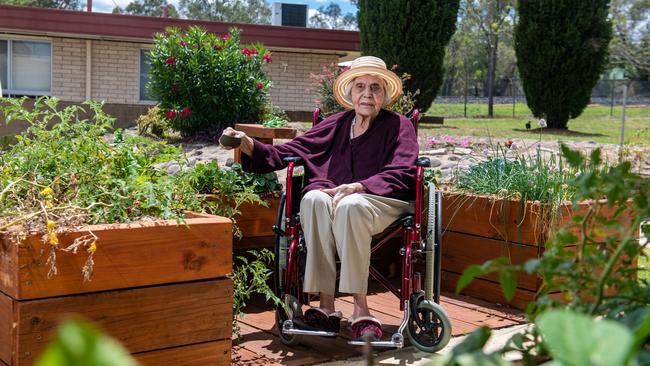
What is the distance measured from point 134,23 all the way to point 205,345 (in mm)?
13446

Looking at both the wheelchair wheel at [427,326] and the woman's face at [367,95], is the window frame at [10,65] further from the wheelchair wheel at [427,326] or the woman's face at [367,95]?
the wheelchair wheel at [427,326]

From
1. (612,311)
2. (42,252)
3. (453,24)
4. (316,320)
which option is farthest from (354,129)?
(453,24)

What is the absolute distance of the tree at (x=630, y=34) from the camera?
14.6 metres

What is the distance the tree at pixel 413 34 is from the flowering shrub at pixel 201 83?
4647 millimetres

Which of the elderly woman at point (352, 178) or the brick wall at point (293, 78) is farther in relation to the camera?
the brick wall at point (293, 78)

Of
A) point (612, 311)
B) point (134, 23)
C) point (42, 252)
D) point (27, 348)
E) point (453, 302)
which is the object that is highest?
point (134, 23)

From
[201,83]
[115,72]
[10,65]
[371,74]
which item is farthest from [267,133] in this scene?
[10,65]

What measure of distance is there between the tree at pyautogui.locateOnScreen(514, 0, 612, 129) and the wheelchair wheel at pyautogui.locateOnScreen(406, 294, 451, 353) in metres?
13.3

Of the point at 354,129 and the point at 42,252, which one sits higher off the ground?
the point at 354,129

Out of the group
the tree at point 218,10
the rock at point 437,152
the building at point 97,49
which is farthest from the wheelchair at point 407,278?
the tree at point 218,10

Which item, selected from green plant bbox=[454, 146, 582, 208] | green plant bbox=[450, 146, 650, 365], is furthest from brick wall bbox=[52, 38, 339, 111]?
green plant bbox=[450, 146, 650, 365]

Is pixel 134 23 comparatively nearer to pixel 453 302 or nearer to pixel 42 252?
pixel 453 302

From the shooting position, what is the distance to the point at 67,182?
2.73 m

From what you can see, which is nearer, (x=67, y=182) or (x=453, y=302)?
(x=67, y=182)
